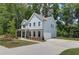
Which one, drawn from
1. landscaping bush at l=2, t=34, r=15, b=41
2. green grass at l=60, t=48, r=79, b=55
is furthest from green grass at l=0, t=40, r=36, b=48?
green grass at l=60, t=48, r=79, b=55

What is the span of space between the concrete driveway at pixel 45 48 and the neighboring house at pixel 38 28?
0.11m

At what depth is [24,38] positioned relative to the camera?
1248cm

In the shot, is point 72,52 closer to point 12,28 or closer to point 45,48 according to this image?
point 45,48

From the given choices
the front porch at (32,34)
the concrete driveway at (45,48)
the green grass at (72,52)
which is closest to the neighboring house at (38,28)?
the front porch at (32,34)

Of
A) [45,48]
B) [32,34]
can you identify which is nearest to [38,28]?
[32,34]

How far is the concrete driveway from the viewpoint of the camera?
12.4m

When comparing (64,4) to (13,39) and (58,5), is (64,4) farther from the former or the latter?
(13,39)

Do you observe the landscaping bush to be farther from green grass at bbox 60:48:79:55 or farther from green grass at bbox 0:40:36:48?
green grass at bbox 60:48:79:55

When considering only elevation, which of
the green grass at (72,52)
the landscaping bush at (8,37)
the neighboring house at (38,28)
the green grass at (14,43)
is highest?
the neighboring house at (38,28)

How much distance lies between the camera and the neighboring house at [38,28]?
489 inches

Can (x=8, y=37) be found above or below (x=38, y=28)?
below

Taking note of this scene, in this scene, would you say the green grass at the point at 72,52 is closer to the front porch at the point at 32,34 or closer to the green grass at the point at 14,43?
the front porch at the point at 32,34

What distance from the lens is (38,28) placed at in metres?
12.5

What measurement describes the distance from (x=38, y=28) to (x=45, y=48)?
287 millimetres
